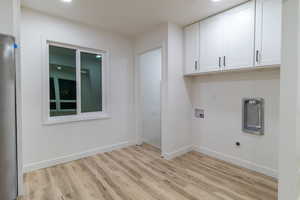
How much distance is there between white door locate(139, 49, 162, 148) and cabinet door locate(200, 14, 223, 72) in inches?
58.6

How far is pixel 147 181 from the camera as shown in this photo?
236cm

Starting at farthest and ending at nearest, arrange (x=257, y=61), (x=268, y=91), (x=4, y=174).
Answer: (x=268, y=91)
(x=257, y=61)
(x=4, y=174)

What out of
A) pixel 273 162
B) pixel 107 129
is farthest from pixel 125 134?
pixel 273 162

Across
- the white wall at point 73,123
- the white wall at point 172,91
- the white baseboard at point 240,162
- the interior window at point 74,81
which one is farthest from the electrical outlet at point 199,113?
the interior window at point 74,81

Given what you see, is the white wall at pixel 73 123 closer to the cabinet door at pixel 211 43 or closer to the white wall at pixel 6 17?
the white wall at pixel 6 17

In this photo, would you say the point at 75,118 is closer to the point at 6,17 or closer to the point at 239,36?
the point at 6,17

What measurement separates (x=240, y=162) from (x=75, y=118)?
3.15 meters

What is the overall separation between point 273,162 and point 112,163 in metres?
2.64

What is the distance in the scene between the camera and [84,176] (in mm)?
2496

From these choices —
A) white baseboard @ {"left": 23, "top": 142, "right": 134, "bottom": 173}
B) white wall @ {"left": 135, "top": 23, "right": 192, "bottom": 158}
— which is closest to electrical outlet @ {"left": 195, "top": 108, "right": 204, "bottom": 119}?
white wall @ {"left": 135, "top": 23, "right": 192, "bottom": 158}

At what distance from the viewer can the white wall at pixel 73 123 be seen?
8.55 feet

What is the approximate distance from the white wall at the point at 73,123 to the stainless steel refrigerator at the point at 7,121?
1.23 m

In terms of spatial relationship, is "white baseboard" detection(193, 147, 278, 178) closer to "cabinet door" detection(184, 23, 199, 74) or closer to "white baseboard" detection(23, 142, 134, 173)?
"cabinet door" detection(184, 23, 199, 74)

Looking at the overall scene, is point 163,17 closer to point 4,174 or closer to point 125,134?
point 125,134
